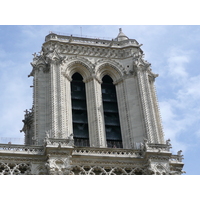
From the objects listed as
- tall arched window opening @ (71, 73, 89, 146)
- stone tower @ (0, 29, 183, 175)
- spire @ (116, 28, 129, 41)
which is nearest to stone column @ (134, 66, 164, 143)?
stone tower @ (0, 29, 183, 175)

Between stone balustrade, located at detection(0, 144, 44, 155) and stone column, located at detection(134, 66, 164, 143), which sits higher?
stone column, located at detection(134, 66, 164, 143)

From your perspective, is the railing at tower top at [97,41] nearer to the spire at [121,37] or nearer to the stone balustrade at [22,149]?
the spire at [121,37]

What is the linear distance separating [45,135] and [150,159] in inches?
272

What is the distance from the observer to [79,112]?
39.5 metres

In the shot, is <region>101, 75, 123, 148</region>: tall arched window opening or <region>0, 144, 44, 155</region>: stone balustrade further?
<region>101, 75, 123, 148</region>: tall arched window opening

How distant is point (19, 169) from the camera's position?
33688 millimetres

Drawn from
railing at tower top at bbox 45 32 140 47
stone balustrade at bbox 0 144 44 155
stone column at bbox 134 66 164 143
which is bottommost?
stone balustrade at bbox 0 144 44 155

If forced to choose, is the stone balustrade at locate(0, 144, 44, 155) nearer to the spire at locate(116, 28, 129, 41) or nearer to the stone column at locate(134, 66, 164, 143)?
the stone column at locate(134, 66, 164, 143)

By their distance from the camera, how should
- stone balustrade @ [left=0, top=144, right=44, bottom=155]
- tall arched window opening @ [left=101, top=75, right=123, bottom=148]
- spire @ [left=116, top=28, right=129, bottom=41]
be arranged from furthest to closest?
spire @ [left=116, top=28, right=129, bottom=41] → tall arched window opening @ [left=101, top=75, right=123, bottom=148] → stone balustrade @ [left=0, top=144, right=44, bottom=155]

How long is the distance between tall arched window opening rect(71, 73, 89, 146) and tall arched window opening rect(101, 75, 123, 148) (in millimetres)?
1483

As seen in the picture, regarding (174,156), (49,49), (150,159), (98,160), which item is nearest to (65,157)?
(98,160)

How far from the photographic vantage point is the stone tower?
34.4 meters

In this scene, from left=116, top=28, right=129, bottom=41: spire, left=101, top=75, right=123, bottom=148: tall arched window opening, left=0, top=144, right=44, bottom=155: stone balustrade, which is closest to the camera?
left=0, top=144, right=44, bottom=155: stone balustrade

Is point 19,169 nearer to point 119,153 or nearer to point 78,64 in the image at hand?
point 119,153
